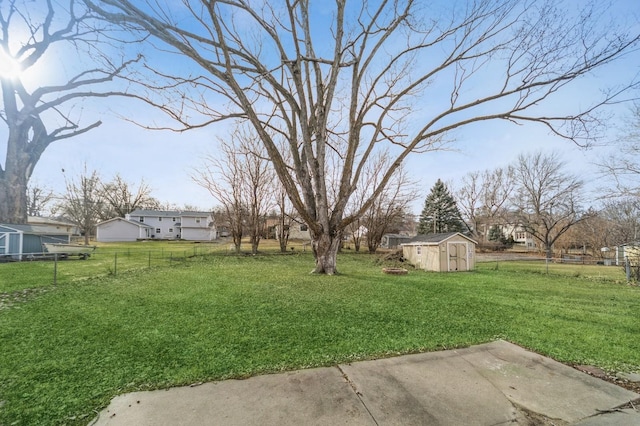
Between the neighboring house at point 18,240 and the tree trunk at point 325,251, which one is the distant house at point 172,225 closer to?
the neighboring house at point 18,240

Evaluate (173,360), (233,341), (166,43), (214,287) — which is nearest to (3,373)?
(173,360)

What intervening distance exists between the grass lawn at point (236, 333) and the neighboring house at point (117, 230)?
119ft

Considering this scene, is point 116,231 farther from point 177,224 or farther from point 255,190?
point 255,190

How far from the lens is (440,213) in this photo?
35531mm

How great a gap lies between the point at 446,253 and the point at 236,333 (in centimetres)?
1126

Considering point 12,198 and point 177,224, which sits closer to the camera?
point 12,198

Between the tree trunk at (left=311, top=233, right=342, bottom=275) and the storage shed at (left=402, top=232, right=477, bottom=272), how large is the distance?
598 centimetres

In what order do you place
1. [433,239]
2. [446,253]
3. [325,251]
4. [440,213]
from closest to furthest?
[325,251], [446,253], [433,239], [440,213]

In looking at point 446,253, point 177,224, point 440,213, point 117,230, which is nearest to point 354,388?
point 446,253

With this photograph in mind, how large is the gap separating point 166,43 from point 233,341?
23.4ft

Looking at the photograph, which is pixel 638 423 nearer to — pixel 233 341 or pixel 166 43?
pixel 233 341

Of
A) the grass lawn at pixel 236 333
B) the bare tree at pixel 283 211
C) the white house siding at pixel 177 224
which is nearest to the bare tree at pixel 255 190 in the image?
the bare tree at pixel 283 211

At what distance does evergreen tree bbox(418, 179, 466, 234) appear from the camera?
35.2 m

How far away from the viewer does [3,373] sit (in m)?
2.39
